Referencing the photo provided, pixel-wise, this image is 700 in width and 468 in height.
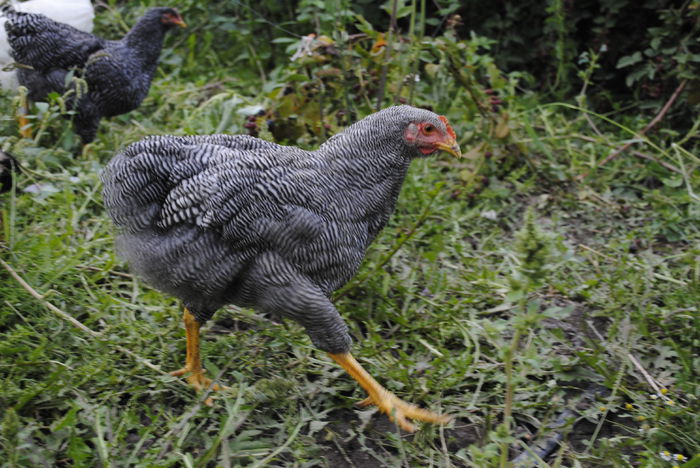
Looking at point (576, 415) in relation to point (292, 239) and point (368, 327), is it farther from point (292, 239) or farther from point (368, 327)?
point (292, 239)

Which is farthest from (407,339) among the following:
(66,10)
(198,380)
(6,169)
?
(66,10)

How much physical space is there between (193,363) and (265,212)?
78 cm

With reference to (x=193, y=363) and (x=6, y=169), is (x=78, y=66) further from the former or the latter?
(x=193, y=363)

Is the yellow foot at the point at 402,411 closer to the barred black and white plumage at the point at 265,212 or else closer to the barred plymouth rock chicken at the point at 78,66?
the barred black and white plumage at the point at 265,212

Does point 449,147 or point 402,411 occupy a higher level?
point 449,147

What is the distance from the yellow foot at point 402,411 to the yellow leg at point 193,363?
658mm

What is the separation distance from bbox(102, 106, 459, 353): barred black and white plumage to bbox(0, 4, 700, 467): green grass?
40cm

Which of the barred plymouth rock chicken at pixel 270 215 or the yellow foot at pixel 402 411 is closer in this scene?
the barred plymouth rock chicken at pixel 270 215

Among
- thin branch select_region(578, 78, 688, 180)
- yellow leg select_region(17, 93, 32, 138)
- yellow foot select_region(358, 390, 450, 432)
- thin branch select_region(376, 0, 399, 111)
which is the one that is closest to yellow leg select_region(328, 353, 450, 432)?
yellow foot select_region(358, 390, 450, 432)

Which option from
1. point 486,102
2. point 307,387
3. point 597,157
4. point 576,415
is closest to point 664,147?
point 597,157

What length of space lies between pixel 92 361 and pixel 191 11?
13.0 ft

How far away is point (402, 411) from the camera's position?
8.15 feet

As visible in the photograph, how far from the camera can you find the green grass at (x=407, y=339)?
2371 mm

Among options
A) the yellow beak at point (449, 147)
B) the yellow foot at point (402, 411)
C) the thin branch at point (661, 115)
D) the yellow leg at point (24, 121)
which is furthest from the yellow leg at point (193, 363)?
the thin branch at point (661, 115)
